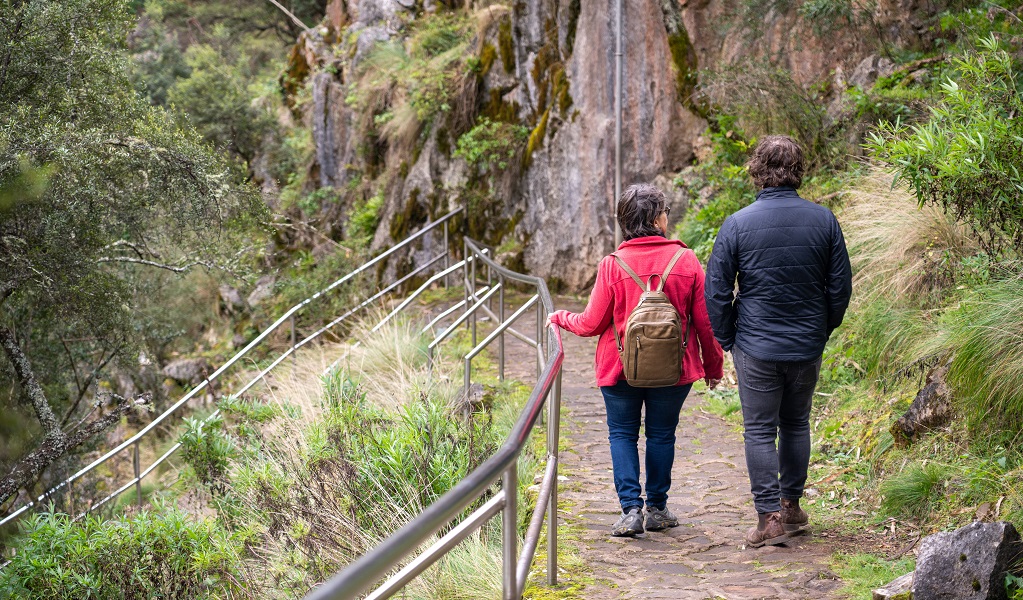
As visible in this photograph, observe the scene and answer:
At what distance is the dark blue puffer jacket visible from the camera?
3783 millimetres

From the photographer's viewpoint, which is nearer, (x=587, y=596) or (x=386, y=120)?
(x=587, y=596)

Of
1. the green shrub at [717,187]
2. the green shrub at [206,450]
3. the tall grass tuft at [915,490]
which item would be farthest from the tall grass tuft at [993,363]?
the green shrub at [206,450]

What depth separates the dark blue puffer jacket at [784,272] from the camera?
3.78 metres

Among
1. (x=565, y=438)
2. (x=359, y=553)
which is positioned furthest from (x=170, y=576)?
(x=565, y=438)

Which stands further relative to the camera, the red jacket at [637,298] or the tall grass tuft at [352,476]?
the tall grass tuft at [352,476]

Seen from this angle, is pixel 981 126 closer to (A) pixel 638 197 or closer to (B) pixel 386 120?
(A) pixel 638 197

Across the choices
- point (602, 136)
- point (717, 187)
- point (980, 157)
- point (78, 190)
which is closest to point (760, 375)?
point (980, 157)

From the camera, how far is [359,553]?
170 inches

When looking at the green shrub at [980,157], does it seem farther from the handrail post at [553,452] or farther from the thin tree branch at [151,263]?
the thin tree branch at [151,263]

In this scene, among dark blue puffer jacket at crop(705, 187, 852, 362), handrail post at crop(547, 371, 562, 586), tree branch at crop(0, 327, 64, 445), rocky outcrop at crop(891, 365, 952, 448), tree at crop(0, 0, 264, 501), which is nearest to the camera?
handrail post at crop(547, 371, 562, 586)

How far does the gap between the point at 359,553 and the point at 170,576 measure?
1.53 metres

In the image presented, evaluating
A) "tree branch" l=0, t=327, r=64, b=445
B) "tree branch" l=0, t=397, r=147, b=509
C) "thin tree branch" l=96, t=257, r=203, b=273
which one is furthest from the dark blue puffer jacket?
"tree branch" l=0, t=327, r=64, b=445

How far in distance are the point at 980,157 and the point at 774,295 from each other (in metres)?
1.66

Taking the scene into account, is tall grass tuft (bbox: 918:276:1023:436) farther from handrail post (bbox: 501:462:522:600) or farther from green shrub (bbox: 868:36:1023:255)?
handrail post (bbox: 501:462:522:600)
